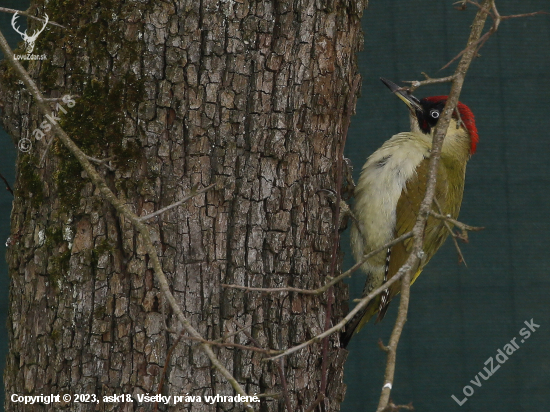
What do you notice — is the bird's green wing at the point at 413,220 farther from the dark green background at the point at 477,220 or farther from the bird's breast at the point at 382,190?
the dark green background at the point at 477,220

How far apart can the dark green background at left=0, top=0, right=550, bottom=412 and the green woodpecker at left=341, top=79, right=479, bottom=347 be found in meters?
0.75

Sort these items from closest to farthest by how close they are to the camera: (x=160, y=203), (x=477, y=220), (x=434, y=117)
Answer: (x=160, y=203) → (x=434, y=117) → (x=477, y=220)

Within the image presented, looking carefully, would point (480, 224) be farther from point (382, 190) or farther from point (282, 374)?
point (282, 374)

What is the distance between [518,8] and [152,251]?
323 centimetres

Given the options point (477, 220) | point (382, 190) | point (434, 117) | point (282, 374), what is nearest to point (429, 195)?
point (282, 374)

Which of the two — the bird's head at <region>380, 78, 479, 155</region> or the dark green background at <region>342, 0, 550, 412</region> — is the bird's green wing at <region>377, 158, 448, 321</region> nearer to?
the bird's head at <region>380, 78, 479, 155</region>

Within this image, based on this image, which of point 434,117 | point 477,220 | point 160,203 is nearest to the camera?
point 160,203

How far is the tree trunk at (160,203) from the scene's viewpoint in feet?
6.13

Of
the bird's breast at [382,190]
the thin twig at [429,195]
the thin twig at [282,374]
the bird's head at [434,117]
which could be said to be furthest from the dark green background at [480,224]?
the thin twig at [429,195]

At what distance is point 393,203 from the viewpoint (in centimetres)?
298

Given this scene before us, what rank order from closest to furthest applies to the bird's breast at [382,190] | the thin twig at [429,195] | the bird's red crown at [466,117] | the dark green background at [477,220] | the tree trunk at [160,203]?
Result: 1. the thin twig at [429,195]
2. the tree trunk at [160,203]
3. the bird's breast at [382,190]
4. the bird's red crown at [466,117]
5. the dark green background at [477,220]

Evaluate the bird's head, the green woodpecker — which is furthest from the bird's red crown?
the green woodpecker

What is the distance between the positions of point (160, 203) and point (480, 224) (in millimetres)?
2559

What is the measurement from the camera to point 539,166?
13.0 ft
